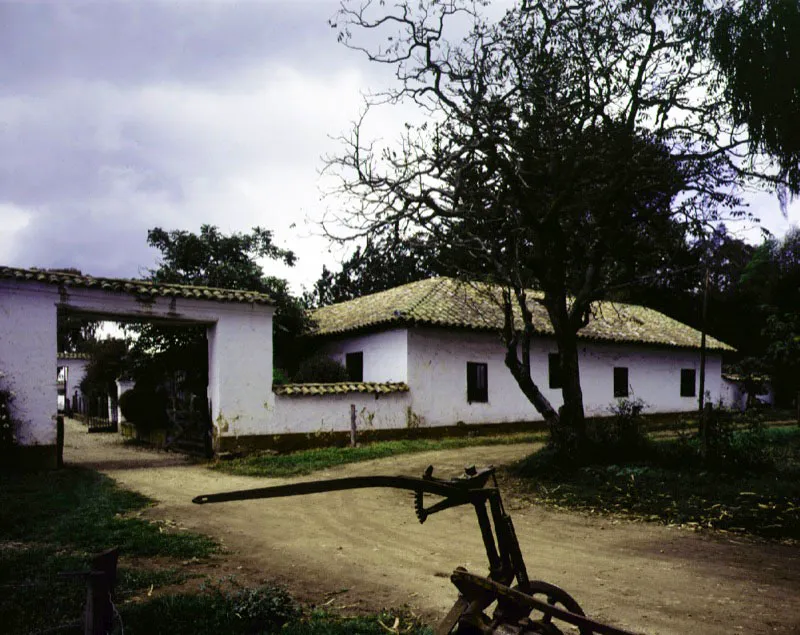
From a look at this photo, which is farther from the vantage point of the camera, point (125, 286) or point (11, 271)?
point (125, 286)

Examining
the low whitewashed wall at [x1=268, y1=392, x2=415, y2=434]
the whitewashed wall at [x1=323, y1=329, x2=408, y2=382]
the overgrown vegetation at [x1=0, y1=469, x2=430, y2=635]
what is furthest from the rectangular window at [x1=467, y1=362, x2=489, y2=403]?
the overgrown vegetation at [x1=0, y1=469, x2=430, y2=635]

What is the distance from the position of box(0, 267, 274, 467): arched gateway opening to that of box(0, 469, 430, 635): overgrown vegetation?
191 inches

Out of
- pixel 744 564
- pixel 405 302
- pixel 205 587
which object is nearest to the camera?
pixel 205 587

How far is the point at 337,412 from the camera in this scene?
52.1 feet

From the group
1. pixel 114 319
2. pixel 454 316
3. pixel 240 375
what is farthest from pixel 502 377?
pixel 114 319

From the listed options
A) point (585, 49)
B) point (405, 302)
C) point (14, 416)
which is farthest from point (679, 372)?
point (14, 416)

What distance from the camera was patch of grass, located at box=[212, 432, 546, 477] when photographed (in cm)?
1244

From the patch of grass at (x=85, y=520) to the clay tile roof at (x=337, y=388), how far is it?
4.99 m

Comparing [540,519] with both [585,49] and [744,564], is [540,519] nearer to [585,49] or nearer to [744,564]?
[744,564]

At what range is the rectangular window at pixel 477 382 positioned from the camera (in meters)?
19.2

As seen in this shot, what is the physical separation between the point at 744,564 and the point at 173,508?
7.09 metres

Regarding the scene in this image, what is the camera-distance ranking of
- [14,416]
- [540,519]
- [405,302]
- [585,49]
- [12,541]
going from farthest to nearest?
[405,302]
[14,416]
[585,49]
[540,519]
[12,541]

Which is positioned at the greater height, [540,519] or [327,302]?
[327,302]

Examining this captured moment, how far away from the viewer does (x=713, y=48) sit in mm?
6176
